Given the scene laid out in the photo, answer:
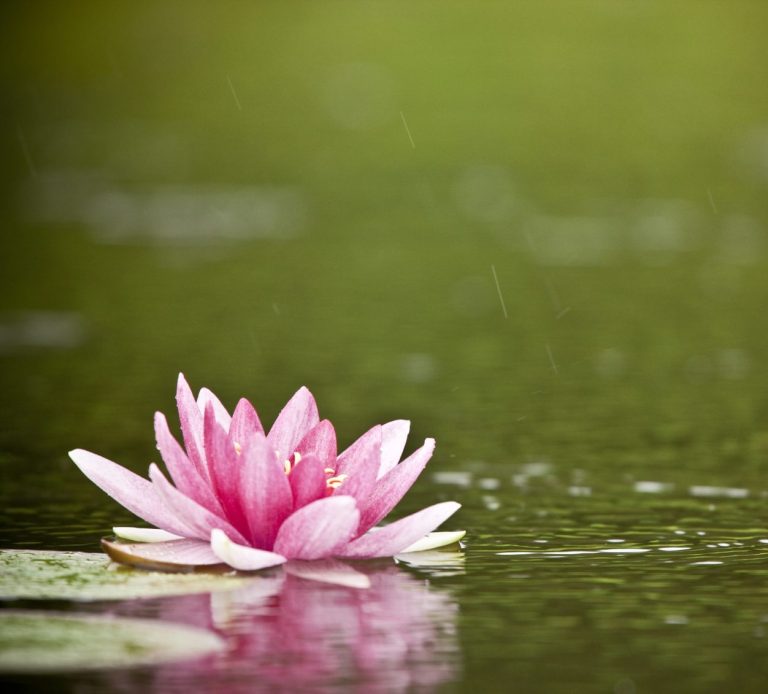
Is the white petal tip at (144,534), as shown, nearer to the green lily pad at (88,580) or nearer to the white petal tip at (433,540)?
the green lily pad at (88,580)

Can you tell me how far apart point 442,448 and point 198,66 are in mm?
12966

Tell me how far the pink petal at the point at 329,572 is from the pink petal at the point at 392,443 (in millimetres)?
248

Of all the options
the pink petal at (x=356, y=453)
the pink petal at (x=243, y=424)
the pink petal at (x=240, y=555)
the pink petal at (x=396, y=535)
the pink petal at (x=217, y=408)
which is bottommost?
the pink petal at (x=240, y=555)

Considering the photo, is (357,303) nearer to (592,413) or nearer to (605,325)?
(605,325)

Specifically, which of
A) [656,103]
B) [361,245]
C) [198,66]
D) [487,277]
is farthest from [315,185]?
[198,66]

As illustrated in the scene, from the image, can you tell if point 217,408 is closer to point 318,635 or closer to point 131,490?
point 131,490

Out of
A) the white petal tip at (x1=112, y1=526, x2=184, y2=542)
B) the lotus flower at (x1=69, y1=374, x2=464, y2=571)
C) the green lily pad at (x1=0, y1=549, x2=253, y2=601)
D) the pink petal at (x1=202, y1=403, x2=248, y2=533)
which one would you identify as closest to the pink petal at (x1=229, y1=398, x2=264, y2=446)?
the lotus flower at (x1=69, y1=374, x2=464, y2=571)

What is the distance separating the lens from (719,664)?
250 cm

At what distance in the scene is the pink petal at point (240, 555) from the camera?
2.94 m

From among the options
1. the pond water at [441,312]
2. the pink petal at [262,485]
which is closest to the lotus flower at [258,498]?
the pink petal at [262,485]

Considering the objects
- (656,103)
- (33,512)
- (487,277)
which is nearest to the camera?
(33,512)

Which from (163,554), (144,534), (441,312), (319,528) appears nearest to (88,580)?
(163,554)

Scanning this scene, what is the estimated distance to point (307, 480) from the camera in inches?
119

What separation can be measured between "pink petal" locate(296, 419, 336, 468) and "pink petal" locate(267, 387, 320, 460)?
0.23 ft
